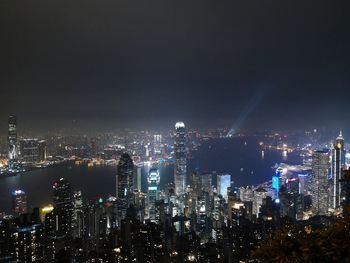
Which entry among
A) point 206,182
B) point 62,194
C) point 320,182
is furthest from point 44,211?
Answer: point 320,182

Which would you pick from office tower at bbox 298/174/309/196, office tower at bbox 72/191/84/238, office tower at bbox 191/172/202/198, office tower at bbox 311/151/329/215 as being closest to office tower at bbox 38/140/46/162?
office tower at bbox 191/172/202/198

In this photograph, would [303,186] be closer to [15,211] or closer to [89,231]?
[89,231]

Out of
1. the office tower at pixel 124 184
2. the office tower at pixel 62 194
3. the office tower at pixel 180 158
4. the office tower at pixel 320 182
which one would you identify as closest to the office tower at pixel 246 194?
the office tower at pixel 320 182

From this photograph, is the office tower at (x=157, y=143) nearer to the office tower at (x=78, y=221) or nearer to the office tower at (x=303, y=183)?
the office tower at (x=303, y=183)

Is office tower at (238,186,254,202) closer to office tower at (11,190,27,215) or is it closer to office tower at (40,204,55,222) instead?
office tower at (40,204,55,222)

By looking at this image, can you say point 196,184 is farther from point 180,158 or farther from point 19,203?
point 19,203

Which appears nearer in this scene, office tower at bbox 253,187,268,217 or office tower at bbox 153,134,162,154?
office tower at bbox 253,187,268,217
